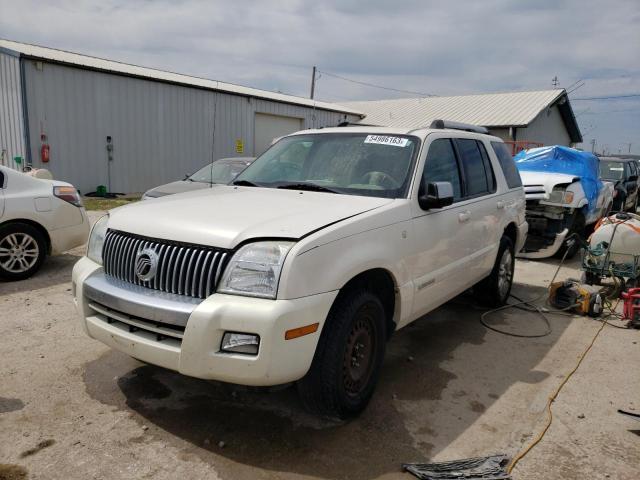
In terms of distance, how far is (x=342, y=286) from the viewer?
115 inches

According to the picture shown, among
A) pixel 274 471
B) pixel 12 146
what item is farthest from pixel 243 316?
pixel 12 146

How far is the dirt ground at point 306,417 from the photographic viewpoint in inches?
112

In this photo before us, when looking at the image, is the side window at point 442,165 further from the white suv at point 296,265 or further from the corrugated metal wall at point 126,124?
the corrugated metal wall at point 126,124

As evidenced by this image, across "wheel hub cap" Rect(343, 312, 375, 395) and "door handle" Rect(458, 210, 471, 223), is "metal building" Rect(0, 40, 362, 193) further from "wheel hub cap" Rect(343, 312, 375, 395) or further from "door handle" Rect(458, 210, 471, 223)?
"wheel hub cap" Rect(343, 312, 375, 395)

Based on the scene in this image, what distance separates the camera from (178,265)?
9.39 ft

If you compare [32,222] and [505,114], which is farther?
[505,114]

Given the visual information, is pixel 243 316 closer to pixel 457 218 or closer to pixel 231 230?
pixel 231 230

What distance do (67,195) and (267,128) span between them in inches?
600

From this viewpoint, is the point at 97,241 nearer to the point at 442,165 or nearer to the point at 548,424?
the point at 442,165

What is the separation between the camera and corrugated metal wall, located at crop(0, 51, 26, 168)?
45.2 feet

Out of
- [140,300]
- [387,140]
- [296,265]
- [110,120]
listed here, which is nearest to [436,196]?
[387,140]

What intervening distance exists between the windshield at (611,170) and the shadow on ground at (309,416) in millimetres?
11452

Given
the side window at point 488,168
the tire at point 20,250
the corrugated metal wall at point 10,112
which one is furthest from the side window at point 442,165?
the corrugated metal wall at point 10,112

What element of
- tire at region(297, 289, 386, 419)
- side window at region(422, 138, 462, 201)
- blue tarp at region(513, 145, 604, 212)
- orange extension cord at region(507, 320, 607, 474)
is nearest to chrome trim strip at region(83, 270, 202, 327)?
tire at region(297, 289, 386, 419)
